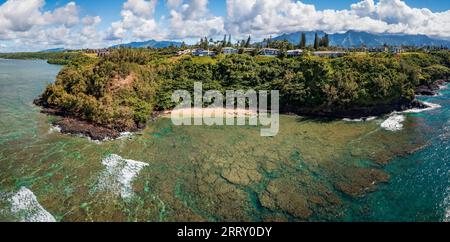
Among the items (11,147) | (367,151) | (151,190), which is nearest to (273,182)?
(151,190)

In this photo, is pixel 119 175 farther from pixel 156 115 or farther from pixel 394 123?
pixel 394 123

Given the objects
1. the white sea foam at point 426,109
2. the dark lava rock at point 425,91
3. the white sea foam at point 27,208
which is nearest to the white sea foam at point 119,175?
the white sea foam at point 27,208

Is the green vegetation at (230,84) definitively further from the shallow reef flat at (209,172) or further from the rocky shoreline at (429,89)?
the rocky shoreline at (429,89)

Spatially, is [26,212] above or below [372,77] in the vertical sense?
below

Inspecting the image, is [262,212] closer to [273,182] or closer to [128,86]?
[273,182]

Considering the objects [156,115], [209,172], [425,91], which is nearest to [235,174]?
[209,172]
